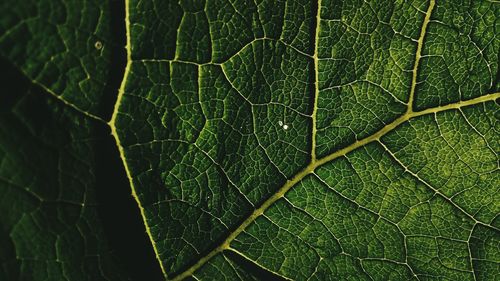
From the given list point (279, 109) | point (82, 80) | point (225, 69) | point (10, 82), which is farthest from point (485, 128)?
point (10, 82)

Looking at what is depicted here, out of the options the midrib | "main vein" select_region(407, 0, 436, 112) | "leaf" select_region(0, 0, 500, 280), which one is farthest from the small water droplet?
"main vein" select_region(407, 0, 436, 112)

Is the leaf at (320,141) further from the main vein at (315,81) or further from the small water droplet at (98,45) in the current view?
the small water droplet at (98,45)

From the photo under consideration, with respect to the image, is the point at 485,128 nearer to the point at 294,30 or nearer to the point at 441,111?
the point at 441,111

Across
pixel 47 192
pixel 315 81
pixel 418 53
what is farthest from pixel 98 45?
pixel 418 53

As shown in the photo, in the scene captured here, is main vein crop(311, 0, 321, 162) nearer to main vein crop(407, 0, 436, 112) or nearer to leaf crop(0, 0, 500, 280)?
leaf crop(0, 0, 500, 280)

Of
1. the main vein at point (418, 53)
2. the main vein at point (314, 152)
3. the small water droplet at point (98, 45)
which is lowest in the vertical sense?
the main vein at point (314, 152)

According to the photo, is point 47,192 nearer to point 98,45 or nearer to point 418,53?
point 98,45

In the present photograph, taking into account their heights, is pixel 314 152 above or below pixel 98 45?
below

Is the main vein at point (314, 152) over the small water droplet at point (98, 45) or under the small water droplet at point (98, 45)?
under

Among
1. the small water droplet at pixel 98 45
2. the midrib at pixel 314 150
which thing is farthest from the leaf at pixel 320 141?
the small water droplet at pixel 98 45
